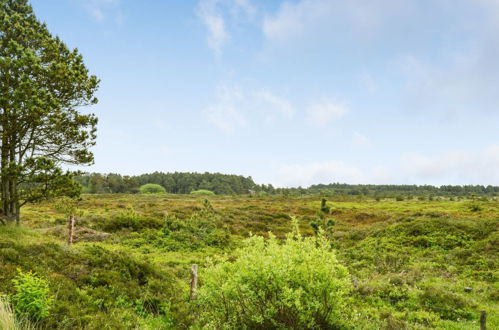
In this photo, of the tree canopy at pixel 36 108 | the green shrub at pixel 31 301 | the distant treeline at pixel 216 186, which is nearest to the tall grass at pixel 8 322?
the green shrub at pixel 31 301

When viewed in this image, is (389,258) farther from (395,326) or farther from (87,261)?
(87,261)

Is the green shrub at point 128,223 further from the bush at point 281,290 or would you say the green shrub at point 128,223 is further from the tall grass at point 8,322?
the bush at point 281,290

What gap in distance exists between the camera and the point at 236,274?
24.5 feet

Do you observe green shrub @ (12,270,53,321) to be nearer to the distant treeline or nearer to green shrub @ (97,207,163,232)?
green shrub @ (97,207,163,232)

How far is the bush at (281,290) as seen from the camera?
711 cm

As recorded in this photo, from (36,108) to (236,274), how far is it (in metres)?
11.1

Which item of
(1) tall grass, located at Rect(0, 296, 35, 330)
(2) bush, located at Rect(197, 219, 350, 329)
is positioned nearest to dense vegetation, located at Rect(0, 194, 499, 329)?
(2) bush, located at Rect(197, 219, 350, 329)

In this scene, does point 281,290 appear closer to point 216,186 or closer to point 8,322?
Answer: point 8,322

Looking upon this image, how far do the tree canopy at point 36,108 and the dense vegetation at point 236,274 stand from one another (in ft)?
6.88

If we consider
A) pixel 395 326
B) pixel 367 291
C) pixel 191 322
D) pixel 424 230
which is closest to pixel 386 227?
pixel 424 230

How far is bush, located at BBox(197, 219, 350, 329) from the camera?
7.11m

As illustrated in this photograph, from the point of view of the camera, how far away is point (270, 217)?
120ft

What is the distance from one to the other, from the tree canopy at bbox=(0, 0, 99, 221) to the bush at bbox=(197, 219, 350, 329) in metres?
10.7

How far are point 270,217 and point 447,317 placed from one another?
25909 mm
